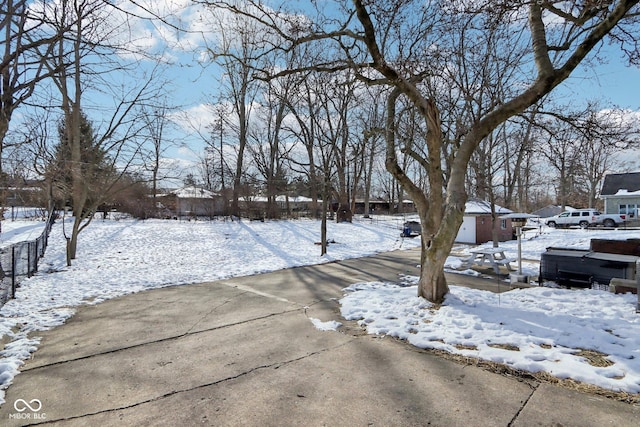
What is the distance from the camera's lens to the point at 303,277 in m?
9.09

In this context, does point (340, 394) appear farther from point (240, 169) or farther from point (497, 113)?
point (240, 169)

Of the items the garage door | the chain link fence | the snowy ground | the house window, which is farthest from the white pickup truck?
the chain link fence

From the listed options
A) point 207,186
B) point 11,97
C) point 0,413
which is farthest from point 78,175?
point 207,186

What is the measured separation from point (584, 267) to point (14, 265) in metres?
11.2

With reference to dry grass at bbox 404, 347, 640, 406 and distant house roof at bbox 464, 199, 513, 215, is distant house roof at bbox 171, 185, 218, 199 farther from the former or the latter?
dry grass at bbox 404, 347, 640, 406

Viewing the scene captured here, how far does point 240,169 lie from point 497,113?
80.3 feet

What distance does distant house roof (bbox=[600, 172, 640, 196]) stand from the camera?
30891mm

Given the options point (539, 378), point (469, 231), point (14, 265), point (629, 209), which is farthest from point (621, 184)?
point (14, 265)

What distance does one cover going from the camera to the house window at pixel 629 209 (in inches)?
1174

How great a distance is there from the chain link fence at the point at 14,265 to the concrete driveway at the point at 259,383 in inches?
84.6

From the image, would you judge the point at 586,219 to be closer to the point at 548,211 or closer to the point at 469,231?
the point at 469,231

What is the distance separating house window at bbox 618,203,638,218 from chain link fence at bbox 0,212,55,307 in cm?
3970

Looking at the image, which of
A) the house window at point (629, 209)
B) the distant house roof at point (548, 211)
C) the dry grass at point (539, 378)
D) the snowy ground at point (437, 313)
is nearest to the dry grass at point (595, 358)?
the snowy ground at point (437, 313)

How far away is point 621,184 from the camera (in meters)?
31.8
